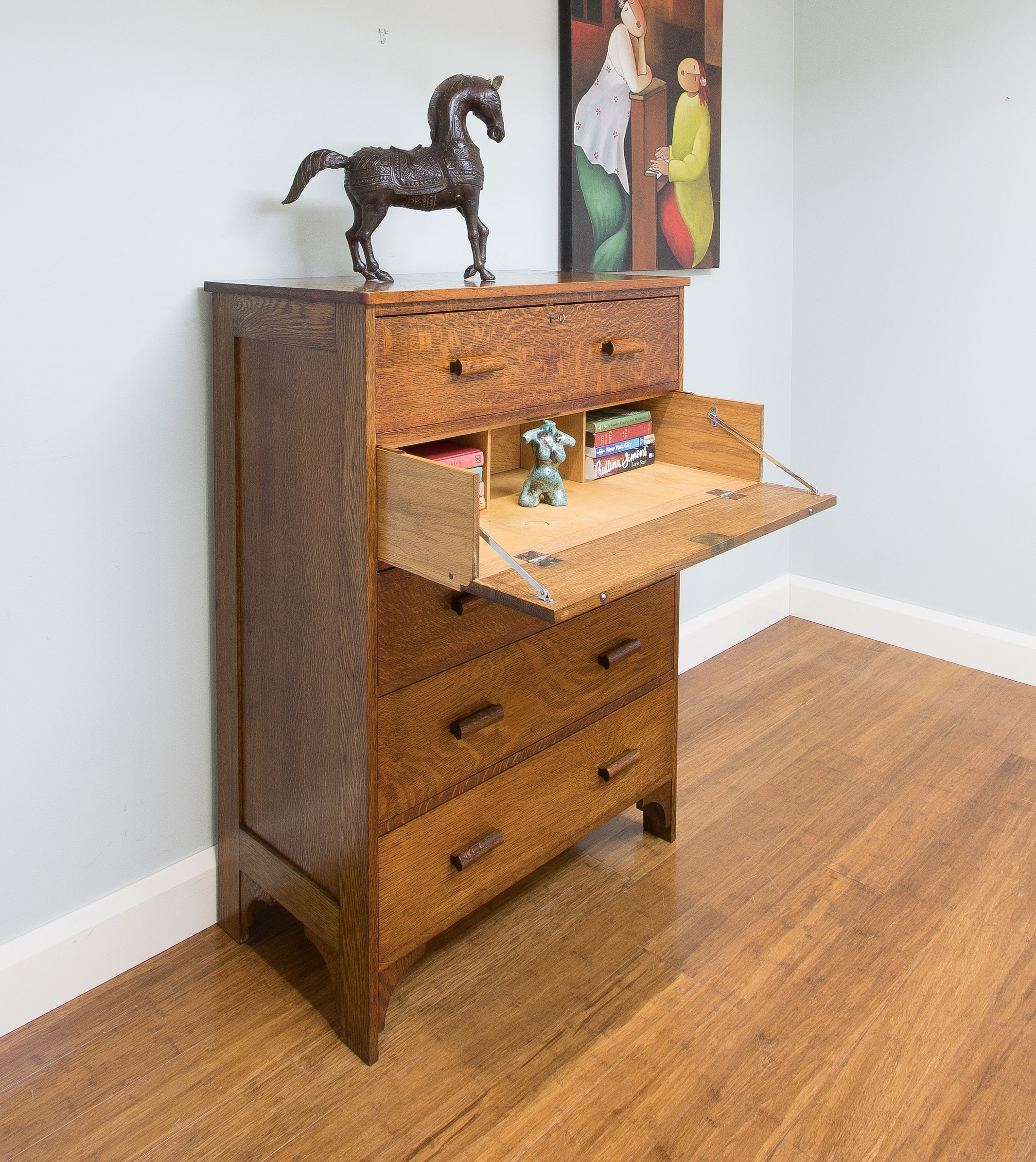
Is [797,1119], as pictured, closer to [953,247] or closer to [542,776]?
[542,776]

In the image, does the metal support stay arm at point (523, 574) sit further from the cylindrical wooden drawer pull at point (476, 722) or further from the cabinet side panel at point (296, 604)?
the cylindrical wooden drawer pull at point (476, 722)

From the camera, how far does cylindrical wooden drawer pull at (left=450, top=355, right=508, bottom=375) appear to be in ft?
4.89

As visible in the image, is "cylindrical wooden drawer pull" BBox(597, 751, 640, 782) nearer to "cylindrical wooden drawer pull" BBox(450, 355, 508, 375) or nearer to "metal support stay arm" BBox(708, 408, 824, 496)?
"metal support stay arm" BBox(708, 408, 824, 496)

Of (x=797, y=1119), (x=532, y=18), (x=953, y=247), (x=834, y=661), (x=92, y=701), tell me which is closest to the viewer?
(x=797, y=1119)

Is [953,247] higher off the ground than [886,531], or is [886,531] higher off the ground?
[953,247]

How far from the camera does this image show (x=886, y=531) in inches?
124

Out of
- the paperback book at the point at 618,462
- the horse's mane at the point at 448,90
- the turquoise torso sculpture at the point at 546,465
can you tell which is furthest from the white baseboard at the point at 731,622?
the horse's mane at the point at 448,90

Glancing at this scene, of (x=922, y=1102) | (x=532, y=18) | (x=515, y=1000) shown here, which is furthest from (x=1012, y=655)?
(x=532, y=18)

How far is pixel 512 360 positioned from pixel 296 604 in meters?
0.51

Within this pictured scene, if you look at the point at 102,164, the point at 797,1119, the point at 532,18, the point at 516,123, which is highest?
the point at 532,18

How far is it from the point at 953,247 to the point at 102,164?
226 cm

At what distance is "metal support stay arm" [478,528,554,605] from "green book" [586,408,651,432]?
59 centimetres

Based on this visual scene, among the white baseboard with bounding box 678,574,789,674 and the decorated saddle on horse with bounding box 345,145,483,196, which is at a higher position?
the decorated saddle on horse with bounding box 345,145,483,196

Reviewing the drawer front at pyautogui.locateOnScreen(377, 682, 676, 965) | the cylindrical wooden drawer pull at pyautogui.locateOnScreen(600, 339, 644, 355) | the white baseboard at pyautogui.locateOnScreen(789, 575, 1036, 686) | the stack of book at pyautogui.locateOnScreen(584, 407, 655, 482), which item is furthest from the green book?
the white baseboard at pyautogui.locateOnScreen(789, 575, 1036, 686)
